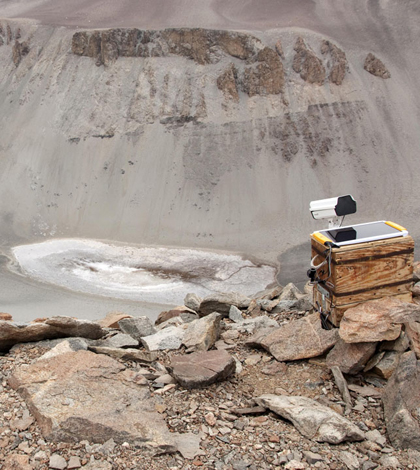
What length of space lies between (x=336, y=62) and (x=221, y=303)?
24.8 metres

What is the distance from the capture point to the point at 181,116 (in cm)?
2856

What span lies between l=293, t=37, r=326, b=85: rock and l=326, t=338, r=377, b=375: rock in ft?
86.5

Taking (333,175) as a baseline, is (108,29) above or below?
above

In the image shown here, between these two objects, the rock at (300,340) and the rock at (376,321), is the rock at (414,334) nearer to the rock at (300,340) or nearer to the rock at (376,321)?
the rock at (376,321)

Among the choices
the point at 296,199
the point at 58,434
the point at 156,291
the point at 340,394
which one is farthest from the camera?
the point at 296,199

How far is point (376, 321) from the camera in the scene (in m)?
5.37

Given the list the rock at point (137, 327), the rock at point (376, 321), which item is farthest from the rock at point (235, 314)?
the rock at point (376, 321)

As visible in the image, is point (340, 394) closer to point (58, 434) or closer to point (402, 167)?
point (58, 434)

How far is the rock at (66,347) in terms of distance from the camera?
5.75 m

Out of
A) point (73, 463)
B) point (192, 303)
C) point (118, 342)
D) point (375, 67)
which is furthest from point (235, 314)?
point (375, 67)

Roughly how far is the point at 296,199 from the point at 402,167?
636cm

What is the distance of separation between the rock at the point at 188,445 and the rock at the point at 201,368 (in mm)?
831

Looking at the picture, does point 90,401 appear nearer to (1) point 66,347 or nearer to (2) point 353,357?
(1) point 66,347

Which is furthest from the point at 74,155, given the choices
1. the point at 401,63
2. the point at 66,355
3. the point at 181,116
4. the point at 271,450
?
the point at 271,450
